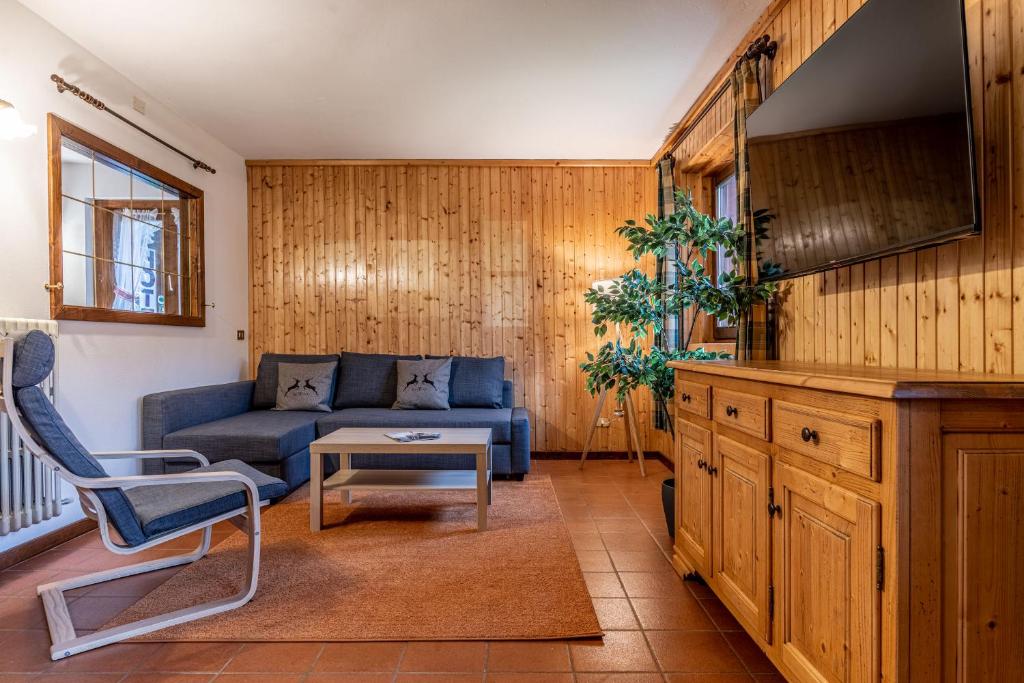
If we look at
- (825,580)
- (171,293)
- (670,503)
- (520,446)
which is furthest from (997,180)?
(171,293)

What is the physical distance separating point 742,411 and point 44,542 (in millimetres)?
3139

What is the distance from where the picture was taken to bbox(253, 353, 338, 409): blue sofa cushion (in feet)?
14.2

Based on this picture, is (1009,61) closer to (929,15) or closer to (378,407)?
(929,15)

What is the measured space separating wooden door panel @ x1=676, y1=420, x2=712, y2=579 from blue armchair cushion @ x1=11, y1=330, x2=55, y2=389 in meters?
2.24

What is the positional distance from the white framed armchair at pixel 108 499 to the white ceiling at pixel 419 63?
1.83m

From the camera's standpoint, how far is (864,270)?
192 centimetres

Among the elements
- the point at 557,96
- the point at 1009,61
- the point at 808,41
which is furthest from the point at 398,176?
the point at 1009,61

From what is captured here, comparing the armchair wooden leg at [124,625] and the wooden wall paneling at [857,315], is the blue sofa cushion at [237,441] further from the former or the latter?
the wooden wall paneling at [857,315]

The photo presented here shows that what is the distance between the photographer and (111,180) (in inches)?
128

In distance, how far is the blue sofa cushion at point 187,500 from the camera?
183 cm

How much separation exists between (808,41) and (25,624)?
147 inches

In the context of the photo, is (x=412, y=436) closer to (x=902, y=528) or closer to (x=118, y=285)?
(x=118, y=285)

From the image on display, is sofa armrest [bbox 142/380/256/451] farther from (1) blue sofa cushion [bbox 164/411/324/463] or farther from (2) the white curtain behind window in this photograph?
(2) the white curtain behind window

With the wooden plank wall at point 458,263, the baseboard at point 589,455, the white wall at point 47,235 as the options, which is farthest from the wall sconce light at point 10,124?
the baseboard at point 589,455
